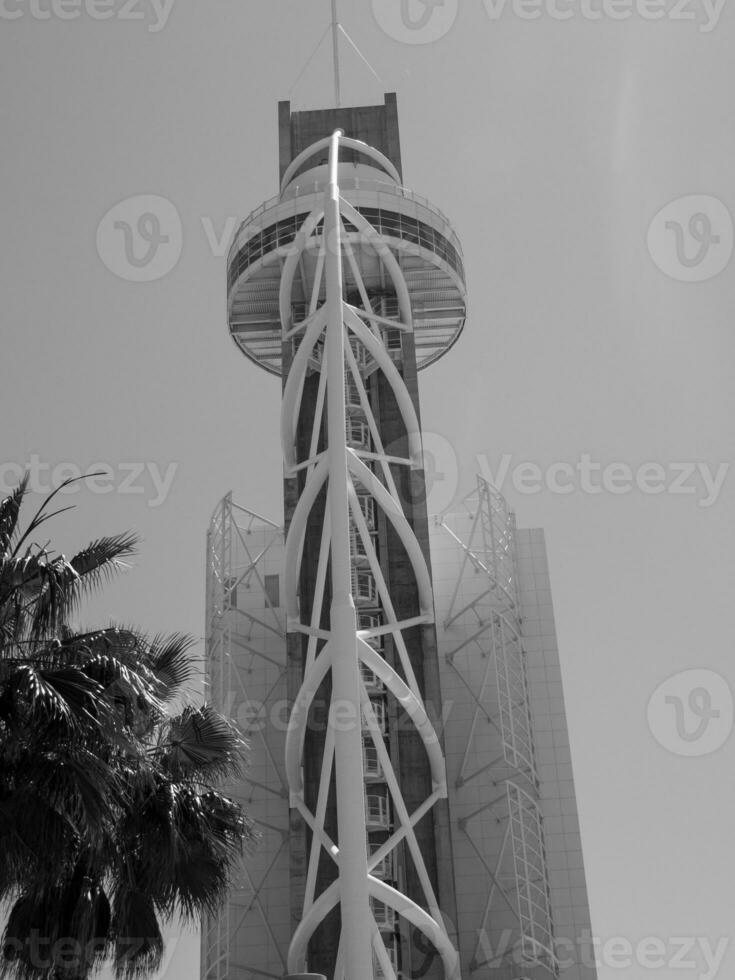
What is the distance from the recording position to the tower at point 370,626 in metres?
39.6

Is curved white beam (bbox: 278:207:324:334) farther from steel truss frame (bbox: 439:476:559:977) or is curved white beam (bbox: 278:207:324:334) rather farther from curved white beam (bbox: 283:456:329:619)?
steel truss frame (bbox: 439:476:559:977)

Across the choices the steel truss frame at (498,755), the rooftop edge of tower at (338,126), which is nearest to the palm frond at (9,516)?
the steel truss frame at (498,755)

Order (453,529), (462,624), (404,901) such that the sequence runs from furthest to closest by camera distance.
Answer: (453,529)
(462,624)
(404,901)

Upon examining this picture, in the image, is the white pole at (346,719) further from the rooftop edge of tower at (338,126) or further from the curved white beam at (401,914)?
the rooftop edge of tower at (338,126)

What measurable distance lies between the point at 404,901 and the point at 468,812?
11.5 metres

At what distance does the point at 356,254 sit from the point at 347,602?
20.6m

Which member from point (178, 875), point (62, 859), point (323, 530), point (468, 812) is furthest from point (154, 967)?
point (468, 812)

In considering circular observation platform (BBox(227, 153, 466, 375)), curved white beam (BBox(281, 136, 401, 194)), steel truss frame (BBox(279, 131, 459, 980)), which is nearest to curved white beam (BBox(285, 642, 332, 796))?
steel truss frame (BBox(279, 131, 459, 980))

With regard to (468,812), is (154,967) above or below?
below

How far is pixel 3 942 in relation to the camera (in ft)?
62.4

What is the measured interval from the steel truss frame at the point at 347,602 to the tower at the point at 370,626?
0.32 feet

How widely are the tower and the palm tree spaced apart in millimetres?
12812

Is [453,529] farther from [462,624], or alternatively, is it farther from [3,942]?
[3,942]

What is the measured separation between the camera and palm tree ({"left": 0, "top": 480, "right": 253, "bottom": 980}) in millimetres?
16844
